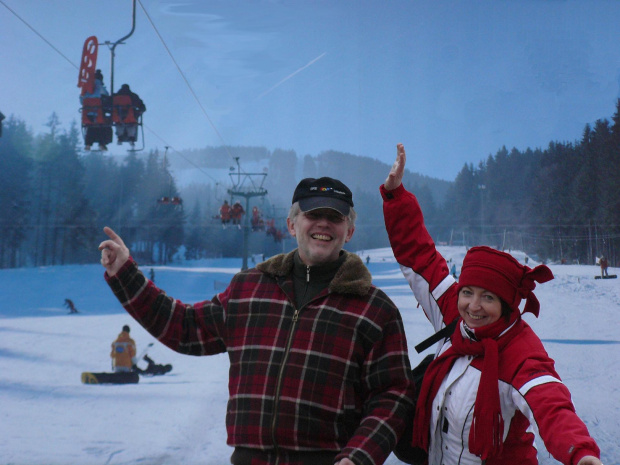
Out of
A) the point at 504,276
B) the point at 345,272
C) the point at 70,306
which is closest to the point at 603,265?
the point at 504,276

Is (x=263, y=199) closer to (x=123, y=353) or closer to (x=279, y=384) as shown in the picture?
(x=123, y=353)

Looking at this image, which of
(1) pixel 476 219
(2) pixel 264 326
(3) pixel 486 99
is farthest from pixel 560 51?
(2) pixel 264 326

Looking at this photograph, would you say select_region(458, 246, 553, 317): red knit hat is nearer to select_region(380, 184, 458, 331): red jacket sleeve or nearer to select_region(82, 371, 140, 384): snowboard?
select_region(380, 184, 458, 331): red jacket sleeve

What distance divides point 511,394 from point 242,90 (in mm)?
2878

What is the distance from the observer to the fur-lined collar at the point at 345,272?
4.20 ft

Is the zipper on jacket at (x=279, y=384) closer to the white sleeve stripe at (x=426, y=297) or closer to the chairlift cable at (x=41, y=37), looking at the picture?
the white sleeve stripe at (x=426, y=297)

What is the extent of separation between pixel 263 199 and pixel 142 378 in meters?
1.53

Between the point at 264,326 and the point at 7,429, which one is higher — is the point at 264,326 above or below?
above

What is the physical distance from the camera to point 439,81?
321 cm

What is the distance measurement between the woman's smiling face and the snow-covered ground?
176 centimetres

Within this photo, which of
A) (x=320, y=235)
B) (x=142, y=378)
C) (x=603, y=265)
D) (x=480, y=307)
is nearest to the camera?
(x=480, y=307)

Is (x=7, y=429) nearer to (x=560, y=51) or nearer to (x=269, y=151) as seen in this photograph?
(x=269, y=151)

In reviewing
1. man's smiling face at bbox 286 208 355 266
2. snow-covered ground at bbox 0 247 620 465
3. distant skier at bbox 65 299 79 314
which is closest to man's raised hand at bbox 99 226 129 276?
man's smiling face at bbox 286 208 355 266

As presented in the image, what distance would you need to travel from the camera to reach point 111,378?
10.3 ft
